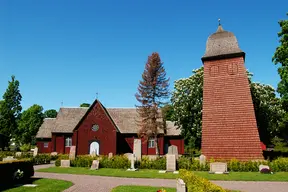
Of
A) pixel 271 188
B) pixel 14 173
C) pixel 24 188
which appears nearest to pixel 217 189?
pixel 271 188

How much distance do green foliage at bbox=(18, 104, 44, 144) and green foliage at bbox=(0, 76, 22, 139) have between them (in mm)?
6742

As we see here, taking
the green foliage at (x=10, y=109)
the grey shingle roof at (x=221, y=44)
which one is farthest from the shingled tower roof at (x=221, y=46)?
A: the green foliage at (x=10, y=109)

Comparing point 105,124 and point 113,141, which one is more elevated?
point 105,124

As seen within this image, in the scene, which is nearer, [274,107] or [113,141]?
[274,107]

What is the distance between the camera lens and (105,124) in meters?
38.2

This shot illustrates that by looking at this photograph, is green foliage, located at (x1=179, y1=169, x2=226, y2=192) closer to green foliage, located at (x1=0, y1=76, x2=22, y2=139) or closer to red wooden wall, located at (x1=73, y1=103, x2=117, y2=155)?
red wooden wall, located at (x1=73, y1=103, x2=117, y2=155)

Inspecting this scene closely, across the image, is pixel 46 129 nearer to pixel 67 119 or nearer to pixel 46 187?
pixel 67 119

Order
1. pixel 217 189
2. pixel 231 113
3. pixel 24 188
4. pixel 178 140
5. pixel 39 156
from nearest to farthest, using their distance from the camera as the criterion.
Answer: pixel 217 189 → pixel 24 188 → pixel 231 113 → pixel 39 156 → pixel 178 140

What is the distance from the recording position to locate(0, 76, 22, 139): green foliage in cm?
5756

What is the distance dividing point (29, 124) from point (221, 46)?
59.1 m

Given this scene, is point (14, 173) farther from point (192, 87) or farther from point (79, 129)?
point (192, 87)

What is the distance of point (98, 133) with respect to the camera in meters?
38.2

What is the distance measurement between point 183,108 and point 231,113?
10.1 meters

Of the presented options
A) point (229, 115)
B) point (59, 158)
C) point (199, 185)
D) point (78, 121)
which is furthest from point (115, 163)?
point (78, 121)
